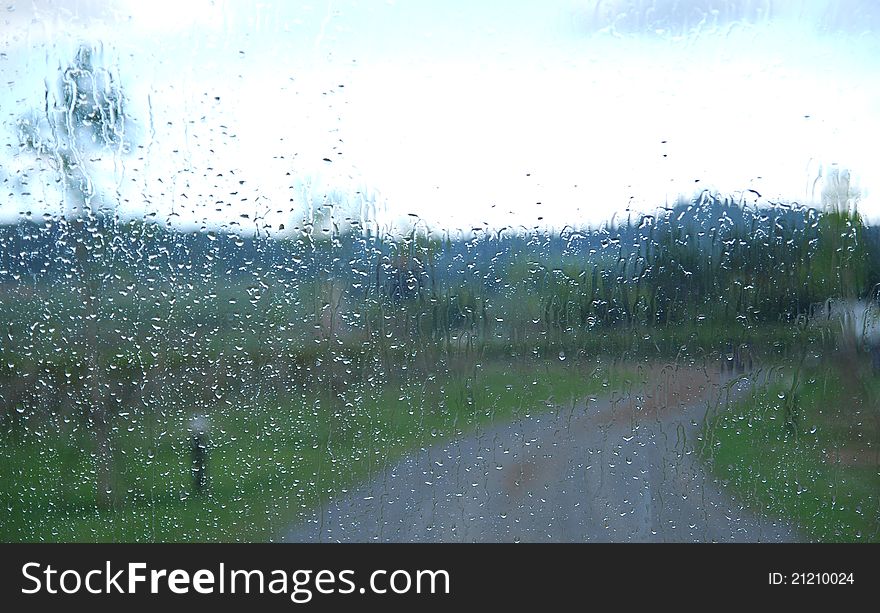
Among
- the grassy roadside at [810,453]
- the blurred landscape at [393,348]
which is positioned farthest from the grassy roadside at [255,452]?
the grassy roadside at [810,453]

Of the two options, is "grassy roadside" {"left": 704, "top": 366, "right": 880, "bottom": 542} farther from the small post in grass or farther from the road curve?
the small post in grass

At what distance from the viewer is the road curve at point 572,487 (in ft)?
5.46

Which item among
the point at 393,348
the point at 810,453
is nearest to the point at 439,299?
the point at 393,348

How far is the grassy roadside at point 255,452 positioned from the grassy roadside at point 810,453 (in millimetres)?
313

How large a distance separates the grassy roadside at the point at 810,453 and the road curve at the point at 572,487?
0.04 meters

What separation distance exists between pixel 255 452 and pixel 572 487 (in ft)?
2.37

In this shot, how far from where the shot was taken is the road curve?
166 centimetres

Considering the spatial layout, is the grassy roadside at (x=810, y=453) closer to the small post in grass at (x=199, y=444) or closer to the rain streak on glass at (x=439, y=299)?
the rain streak on glass at (x=439, y=299)

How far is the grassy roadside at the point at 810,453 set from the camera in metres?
1.67

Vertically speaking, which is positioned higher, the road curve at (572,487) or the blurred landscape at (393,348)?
the blurred landscape at (393,348)

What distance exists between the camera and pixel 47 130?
5.44 feet

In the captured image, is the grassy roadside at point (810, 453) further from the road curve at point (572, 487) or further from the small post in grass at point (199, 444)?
the small post in grass at point (199, 444)

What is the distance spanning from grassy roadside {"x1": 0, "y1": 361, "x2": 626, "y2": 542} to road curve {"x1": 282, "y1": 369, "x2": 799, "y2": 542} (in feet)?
0.15
